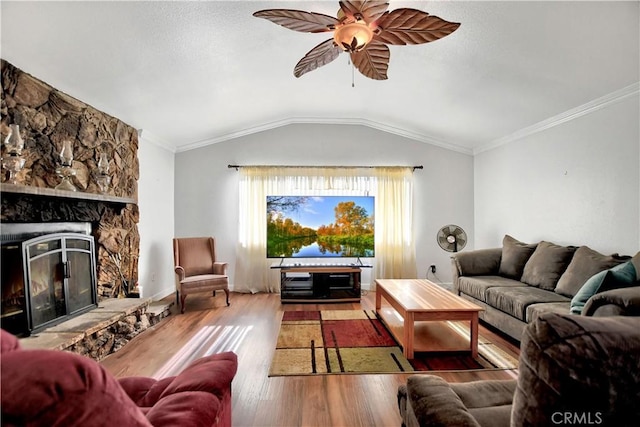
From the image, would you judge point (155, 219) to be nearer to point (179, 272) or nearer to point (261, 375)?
point (179, 272)

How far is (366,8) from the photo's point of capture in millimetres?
1769

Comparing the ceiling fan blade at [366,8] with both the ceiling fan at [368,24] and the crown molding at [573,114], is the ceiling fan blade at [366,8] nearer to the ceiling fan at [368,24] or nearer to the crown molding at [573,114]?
the ceiling fan at [368,24]

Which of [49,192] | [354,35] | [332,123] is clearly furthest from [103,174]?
[332,123]

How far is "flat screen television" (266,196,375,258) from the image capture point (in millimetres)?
5062

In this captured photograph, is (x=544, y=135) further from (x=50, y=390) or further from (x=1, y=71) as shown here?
(x=1, y=71)

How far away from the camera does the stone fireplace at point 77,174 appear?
237cm

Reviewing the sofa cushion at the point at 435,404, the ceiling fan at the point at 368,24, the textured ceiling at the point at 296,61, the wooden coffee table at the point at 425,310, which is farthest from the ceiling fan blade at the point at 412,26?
the wooden coffee table at the point at 425,310

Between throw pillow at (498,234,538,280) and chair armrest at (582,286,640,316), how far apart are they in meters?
1.85

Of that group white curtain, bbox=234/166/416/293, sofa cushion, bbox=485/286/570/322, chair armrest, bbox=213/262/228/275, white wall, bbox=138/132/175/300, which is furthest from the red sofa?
white curtain, bbox=234/166/416/293

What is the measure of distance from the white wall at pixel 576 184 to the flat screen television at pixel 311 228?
88.2 inches

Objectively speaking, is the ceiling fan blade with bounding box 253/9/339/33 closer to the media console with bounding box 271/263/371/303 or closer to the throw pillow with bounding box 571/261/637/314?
the throw pillow with bounding box 571/261/637/314

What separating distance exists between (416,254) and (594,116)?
9.64ft

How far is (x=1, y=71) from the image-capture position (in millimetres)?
2266

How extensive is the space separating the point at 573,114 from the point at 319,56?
298 cm
